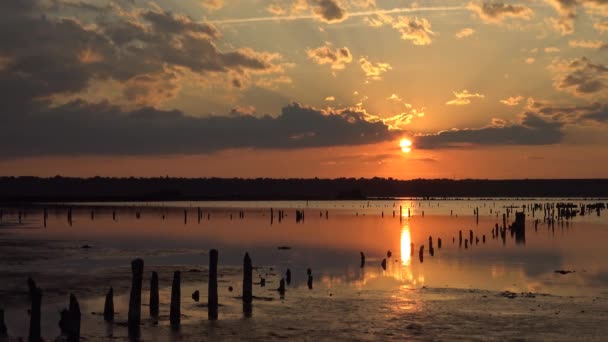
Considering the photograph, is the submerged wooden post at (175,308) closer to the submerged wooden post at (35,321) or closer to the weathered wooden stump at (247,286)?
the weathered wooden stump at (247,286)

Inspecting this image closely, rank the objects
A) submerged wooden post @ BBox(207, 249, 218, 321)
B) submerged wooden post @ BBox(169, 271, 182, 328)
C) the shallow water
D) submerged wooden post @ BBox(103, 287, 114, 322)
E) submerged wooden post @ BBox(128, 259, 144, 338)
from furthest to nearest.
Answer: submerged wooden post @ BBox(207, 249, 218, 321) → submerged wooden post @ BBox(103, 287, 114, 322) → submerged wooden post @ BBox(169, 271, 182, 328) → the shallow water → submerged wooden post @ BBox(128, 259, 144, 338)

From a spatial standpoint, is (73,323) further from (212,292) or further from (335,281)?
(335,281)

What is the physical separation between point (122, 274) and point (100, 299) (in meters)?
9.85

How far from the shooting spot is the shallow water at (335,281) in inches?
1072

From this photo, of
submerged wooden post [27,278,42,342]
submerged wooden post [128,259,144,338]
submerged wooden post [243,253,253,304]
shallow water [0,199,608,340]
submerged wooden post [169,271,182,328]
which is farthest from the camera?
submerged wooden post [243,253,253,304]

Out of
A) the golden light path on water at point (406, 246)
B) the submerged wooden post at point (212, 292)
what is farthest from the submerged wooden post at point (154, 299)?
the golden light path on water at point (406, 246)

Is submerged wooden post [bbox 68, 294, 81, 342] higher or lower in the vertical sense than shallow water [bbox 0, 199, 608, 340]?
higher

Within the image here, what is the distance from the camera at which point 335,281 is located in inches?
1644

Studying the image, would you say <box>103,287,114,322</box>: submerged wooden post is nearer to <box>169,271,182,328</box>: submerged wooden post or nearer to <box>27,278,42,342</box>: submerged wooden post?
<box>169,271,182,328</box>: submerged wooden post

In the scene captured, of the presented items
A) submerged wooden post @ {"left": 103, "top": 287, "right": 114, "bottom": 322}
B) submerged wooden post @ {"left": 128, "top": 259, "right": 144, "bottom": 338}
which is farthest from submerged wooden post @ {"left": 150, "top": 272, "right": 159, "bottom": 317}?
submerged wooden post @ {"left": 128, "top": 259, "right": 144, "bottom": 338}

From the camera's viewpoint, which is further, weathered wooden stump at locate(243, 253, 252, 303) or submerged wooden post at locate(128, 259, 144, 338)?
weathered wooden stump at locate(243, 253, 252, 303)

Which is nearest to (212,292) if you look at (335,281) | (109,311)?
(109,311)

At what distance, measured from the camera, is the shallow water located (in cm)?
2723

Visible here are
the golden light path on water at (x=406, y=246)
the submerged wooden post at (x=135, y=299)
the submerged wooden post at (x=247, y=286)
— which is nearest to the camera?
the submerged wooden post at (x=135, y=299)
